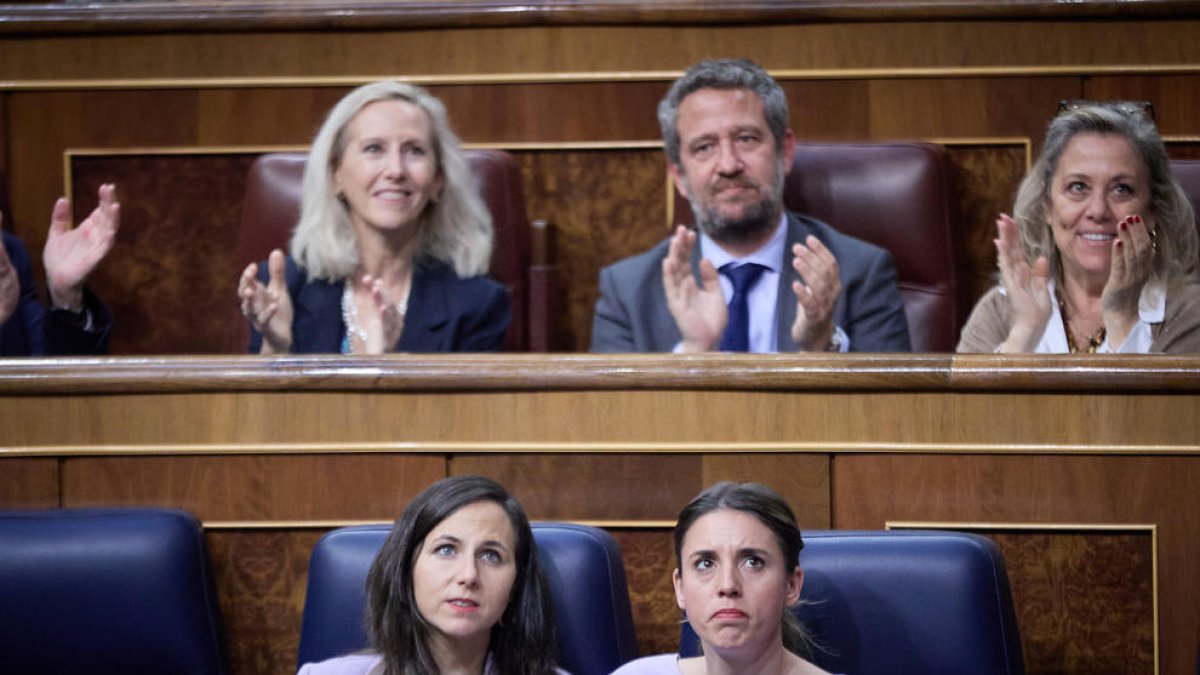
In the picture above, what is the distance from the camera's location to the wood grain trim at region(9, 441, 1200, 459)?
0.76m

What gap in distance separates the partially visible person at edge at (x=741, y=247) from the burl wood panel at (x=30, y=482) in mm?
369

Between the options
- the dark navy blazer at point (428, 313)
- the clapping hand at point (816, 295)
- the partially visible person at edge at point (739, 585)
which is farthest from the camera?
the dark navy blazer at point (428, 313)

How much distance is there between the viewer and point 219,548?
794mm

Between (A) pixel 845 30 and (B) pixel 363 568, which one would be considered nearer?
(B) pixel 363 568

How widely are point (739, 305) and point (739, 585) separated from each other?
394 mm

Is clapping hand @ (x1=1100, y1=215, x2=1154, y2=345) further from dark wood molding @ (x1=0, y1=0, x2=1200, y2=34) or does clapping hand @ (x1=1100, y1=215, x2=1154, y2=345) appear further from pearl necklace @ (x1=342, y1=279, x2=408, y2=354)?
pearl necklace @ (x1=342, y1=279, x2=408, y2=354)

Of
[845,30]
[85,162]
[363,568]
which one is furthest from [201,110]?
[363,568]

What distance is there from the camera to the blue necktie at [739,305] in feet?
3.36

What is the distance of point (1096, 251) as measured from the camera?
98 centimetres

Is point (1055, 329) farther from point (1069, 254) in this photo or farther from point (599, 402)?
point (599, 402)

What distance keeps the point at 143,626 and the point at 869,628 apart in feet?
1.06

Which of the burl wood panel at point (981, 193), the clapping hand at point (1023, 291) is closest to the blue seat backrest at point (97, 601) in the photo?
the clapping hand at point (1023, 291)

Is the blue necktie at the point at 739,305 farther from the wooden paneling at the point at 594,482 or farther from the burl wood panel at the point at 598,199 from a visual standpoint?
the wooden paneling at the point at 594,482

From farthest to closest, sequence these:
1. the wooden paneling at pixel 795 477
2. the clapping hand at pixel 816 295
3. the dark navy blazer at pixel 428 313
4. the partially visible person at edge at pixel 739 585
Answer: the dark navy blazer at pixel 428 313, the clapping hand at pixel 816 295, the wooden paneling at pixel 795 477, the partially visible person at edge at pixel 739 585
